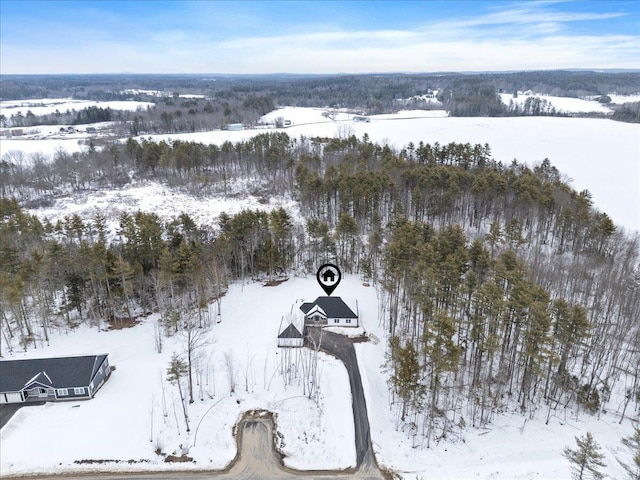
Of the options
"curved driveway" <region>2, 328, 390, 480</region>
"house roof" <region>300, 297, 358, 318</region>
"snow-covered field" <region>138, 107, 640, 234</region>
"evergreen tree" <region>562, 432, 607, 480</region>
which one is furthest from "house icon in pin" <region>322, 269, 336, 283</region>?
"snow-covered field" <region>138, 107, 640, 234</region>

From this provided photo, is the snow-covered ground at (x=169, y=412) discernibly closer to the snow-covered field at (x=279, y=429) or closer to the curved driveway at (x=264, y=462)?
the snow-covered field at (x=279, y=429)

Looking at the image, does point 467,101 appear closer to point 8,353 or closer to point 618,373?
point 618,373

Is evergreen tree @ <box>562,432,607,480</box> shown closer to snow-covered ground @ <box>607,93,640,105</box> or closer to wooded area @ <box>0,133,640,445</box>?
wooded area @ <box>0,133,640,445</box>

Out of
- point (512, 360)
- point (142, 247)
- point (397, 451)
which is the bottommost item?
point (397, 451)

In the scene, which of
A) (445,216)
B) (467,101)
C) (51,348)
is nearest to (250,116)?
(467,101)

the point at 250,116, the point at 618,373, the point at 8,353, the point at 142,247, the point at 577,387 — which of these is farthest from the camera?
the point at 250,116

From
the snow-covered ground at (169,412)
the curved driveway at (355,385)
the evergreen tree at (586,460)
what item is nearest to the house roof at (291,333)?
the snow-covered ground at (169,412)
